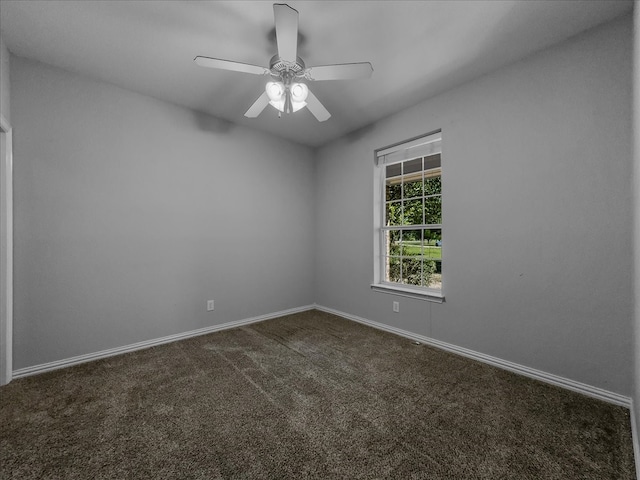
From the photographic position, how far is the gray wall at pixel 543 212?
74.8 inches

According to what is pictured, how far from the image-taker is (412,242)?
3.33 meters

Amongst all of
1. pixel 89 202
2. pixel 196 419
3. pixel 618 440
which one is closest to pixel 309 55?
pixel 89 202

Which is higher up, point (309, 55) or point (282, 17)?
point (309, 55)

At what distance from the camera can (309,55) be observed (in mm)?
2262

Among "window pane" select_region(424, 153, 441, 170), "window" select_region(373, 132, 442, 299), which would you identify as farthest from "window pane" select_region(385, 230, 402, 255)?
"window pane" select_region(424, 153, 441, 170)

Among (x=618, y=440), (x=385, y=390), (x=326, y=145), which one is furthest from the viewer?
(x=326, y=145)

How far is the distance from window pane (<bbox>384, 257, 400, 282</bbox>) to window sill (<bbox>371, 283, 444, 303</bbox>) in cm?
13

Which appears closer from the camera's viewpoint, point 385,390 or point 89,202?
point 385,390

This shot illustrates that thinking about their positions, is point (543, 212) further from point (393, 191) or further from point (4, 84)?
point (4, 84)

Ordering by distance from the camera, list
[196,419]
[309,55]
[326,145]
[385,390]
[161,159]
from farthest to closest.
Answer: [326,145], [161,159], [309,55], [385,390], [196,419]

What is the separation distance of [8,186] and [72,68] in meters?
1.17

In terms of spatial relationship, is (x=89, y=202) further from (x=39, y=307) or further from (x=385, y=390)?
(x=385, y=390)

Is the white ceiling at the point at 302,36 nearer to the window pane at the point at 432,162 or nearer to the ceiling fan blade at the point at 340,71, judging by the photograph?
the ceiling fan blade at the point at 340,71

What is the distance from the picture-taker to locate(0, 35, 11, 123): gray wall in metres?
2.09
